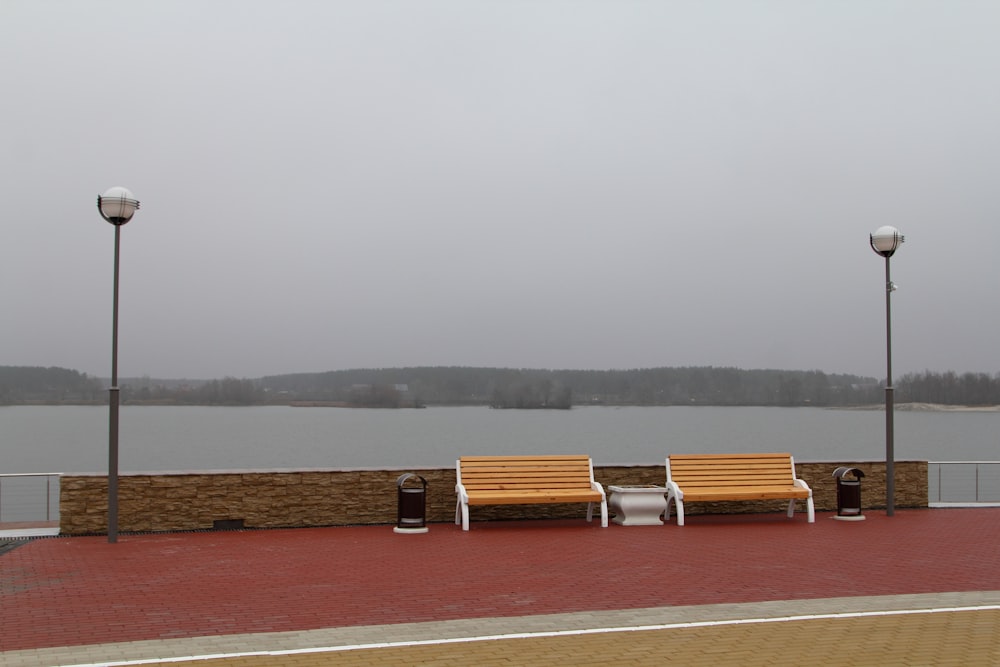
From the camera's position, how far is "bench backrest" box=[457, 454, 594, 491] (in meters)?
12.0

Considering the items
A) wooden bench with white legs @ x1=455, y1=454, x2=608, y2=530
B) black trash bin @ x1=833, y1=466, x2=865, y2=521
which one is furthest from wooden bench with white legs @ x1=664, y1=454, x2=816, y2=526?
wooden bench with white legs @ x1=455, y1=454, x2=608, y2=530

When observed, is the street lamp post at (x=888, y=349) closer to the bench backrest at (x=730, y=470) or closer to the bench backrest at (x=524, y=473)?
the bench backrest at (x=730, y=470)

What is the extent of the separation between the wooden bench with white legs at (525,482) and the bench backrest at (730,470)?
1048 millimetres

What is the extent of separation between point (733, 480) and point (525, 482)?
8.91ft

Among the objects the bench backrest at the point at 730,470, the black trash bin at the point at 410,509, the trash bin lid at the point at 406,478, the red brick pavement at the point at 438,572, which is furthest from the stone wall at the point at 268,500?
the black trash bin at the point at 410,509

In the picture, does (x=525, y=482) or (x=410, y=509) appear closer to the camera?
(x=410, y=509)

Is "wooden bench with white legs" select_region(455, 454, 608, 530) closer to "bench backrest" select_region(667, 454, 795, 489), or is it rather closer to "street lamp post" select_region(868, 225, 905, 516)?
"bench backrest" select_region(667, 454, 795, 489)

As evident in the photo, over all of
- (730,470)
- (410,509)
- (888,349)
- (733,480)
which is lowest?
(410,509)

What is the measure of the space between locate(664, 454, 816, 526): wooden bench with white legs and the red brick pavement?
0.38 metres

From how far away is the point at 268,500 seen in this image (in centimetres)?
1155

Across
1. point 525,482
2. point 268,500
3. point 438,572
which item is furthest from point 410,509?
point 438,572

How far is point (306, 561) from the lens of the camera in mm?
9305

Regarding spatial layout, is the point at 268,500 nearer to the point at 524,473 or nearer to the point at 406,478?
the point at 406,478

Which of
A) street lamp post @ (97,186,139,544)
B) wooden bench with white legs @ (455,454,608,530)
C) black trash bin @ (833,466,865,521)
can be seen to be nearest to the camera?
street lamp post @ (97,186,139,544)
